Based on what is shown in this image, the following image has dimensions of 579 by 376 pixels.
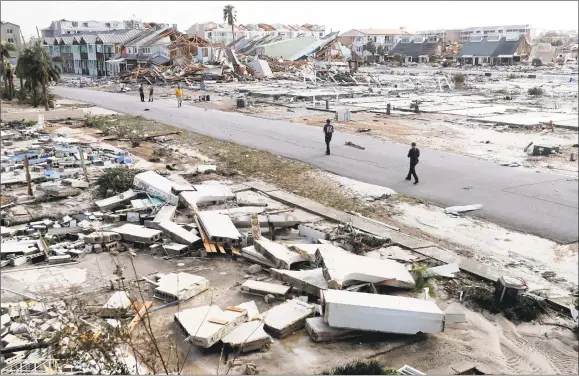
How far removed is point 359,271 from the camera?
746 cm

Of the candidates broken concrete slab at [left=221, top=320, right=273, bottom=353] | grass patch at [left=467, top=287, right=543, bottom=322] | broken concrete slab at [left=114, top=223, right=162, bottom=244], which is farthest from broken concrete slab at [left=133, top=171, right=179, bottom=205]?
grass patch at [left=467, top=287, right=543, bottom=322]

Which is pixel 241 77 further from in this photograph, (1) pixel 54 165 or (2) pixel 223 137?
(1) pixel 54 165

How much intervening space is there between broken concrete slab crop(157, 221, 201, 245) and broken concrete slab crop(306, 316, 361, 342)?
359 centimetres

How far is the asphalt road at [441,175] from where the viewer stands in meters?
11.1

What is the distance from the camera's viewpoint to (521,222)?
10.7 meters

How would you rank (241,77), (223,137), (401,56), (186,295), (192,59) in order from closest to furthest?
(186,295) < (223,137) < (241,77) < (192,59) < (401,56)

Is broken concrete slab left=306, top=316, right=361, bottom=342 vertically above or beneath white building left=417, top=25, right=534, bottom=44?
beneath

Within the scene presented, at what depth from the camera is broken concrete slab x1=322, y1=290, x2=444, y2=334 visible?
20.4ft

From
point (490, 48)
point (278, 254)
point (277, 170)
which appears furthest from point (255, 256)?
point (490, 48)

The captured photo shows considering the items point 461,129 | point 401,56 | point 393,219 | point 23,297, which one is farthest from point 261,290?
point 401,56

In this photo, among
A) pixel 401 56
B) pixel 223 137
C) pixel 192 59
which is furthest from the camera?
pixel 401 56

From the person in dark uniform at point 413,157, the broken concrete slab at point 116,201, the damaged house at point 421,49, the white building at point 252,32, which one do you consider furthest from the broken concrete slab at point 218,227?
the damaged house at point 421,49

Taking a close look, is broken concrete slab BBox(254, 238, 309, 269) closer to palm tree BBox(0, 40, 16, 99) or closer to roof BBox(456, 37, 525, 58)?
palm tree BBox(0, 40, 16, 99)

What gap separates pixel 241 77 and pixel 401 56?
48543 mm
